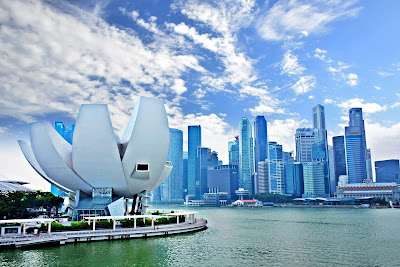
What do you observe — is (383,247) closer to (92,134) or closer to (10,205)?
(92,134)

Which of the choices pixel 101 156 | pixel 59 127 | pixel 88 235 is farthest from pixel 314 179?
pixel 88 235

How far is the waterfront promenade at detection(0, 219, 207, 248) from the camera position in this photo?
2857 cm

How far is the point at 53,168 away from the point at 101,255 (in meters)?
18.5

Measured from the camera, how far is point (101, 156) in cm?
3834

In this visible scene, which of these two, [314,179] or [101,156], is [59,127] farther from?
[314,179]

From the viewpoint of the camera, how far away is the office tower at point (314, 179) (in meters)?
191

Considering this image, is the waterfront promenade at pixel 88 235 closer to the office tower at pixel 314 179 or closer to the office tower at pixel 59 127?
the office tower at pixel 59 127

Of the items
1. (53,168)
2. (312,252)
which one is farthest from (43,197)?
(312,252)

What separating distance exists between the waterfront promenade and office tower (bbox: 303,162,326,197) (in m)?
167

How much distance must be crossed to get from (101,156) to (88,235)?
9.33 m

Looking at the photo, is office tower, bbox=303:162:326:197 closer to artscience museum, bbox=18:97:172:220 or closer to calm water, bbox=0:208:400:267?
calm water, bbox=0:208:400:267

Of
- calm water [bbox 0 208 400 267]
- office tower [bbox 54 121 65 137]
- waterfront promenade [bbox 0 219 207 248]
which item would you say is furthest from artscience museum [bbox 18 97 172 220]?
office tower [bbox 54 121 65 137]

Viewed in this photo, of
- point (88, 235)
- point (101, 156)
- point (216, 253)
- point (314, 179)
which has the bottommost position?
point (216, 253)

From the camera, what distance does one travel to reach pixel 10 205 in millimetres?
44344
